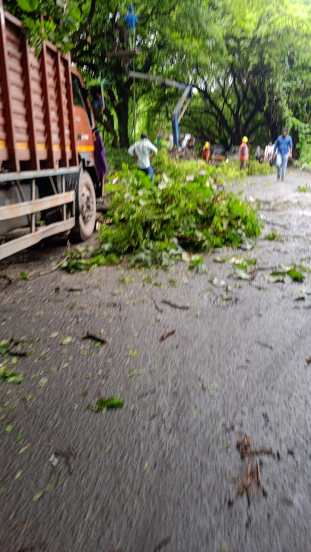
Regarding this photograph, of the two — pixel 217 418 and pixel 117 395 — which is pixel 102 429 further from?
pixel 217 418

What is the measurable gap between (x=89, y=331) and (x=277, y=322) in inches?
67.1

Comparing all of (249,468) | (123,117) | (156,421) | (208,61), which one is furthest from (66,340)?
(208,61)

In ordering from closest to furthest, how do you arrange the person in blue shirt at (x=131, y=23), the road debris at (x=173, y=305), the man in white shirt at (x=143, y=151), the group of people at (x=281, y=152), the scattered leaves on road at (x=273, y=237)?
the road debris at (x=173, y=305), the scattered leaves on road at (x=273, y=237), the man in white shirt at (x=143, y=151), the person in blue shirt at (x=131, y=23), the group of people at (x=281, y=152)

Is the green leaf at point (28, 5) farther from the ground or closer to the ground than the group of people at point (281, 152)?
farther from the ground

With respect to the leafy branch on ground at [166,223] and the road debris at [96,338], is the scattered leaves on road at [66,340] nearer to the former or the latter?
the road debris at [96,338]

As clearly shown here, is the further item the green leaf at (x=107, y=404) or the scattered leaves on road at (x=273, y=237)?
the scattered leaves on road at (x=273, y=237)

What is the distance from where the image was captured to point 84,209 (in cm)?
782

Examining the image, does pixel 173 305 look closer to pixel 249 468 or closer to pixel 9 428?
pixel 9 428

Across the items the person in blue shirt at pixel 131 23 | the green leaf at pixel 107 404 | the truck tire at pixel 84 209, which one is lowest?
the green leaf at pixel 107 404

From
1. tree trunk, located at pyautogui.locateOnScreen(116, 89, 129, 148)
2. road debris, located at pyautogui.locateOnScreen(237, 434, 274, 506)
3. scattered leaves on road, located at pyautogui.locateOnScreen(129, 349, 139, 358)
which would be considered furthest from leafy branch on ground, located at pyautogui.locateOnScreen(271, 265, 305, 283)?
tree trunk, located at pyautogui.locateOnScreen(116, 89, 129, 148)

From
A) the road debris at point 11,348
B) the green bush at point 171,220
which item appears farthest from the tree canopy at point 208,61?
the road debris at point 11,348

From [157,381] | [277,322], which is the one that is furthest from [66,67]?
[157,381]

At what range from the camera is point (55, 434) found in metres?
2.64

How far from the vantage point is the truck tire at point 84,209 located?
742cm
